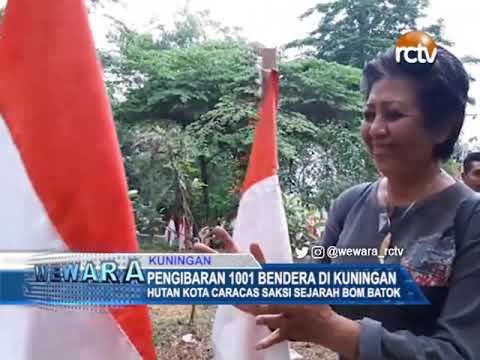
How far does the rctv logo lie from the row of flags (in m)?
0.41

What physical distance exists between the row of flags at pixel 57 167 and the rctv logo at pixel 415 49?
41cm

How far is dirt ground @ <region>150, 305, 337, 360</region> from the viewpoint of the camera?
2.48 feet

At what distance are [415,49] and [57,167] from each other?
51cm

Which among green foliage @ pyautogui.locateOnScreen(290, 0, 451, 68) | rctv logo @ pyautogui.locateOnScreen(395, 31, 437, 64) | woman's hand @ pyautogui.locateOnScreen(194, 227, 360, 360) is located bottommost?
woman's hand @ pyautogui.locateOnScreen(194, 227, 360, 360)

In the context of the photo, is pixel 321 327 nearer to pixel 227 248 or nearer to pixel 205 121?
pixel 227 248

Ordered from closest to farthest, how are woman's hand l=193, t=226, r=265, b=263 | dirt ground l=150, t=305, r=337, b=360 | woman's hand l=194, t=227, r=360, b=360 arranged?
woman's hand l=194, t=227, r=360, b=360, woman's hand l=193, t=226, r=265, b=263, dirt ground l=150, t=305, r=337, b=360

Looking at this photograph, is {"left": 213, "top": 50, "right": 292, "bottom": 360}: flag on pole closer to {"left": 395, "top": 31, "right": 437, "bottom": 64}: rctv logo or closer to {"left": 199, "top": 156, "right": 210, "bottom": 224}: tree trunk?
{"left": 199, "top": 156, "right": 210, "bottom": 224}: tree trunk

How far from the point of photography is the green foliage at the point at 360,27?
75 centimetres

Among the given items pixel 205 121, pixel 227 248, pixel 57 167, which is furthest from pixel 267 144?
pixel 57 167

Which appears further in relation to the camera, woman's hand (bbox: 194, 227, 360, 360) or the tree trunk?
the tree trunk

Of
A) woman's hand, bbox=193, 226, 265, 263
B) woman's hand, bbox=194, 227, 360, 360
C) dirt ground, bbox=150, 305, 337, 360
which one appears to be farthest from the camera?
dirt ground, bbox=150, 305, 337, 360

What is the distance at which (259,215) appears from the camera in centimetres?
82

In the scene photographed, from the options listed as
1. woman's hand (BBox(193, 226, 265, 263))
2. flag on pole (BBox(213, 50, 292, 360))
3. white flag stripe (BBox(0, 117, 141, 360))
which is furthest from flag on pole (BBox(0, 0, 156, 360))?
flag on pole (BBox(213, 50, 292, 360))

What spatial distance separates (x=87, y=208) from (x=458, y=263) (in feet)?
A: 1.59
